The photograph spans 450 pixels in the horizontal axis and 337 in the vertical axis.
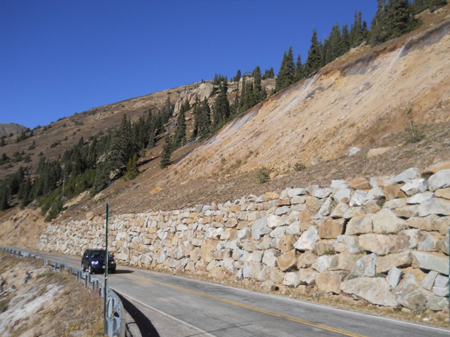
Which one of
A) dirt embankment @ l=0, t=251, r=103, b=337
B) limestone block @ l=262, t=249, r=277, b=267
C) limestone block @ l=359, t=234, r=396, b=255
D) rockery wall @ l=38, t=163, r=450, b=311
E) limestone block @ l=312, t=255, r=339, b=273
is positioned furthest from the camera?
limestone block @ l=262, t=249, r=277, b=267

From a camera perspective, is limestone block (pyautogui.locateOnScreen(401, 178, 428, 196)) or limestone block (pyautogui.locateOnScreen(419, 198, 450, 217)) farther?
limestone block (pyautogui.locateOnScreen(401, 178, 428, 196))

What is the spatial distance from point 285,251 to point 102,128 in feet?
492

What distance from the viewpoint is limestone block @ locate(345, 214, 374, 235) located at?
39.6ft

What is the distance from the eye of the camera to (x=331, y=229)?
13.3 meters

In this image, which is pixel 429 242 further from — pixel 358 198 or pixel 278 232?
pixel 278 232

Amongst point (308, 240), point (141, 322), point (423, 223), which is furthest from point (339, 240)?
point (141, 322)

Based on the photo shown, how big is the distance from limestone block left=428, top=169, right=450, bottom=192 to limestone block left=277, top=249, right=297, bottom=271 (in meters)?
5.78

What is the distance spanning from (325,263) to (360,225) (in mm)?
1937

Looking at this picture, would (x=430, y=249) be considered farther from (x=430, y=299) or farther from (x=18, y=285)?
(x=18, y=285)

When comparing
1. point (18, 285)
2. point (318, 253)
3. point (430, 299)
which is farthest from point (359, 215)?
point (18, 285)

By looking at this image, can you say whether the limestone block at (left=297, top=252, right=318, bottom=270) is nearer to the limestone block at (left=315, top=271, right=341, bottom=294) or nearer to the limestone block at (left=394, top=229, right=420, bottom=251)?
the limestone block at (left=315, top=271, right=341, bottom=294)

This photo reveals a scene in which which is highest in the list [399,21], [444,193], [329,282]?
[399,21]

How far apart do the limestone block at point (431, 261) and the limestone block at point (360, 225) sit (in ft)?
6.55

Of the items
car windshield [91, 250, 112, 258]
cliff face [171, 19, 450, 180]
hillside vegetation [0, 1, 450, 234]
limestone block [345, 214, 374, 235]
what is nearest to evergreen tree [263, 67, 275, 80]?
hillside vegetation [0, 1, 450, 234]
